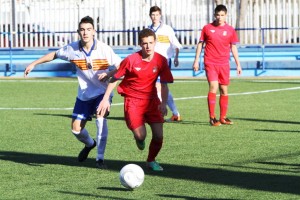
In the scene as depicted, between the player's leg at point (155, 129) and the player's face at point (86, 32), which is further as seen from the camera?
the player's face at point (86, 32)

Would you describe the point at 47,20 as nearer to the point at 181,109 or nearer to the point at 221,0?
the point at 221,0

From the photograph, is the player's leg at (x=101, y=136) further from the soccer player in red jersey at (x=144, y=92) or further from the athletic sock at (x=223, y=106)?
the athletic sock at (x=223, y=106)

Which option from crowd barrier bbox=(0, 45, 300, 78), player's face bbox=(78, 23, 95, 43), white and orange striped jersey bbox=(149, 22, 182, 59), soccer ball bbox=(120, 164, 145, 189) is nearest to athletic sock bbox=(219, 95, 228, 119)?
white and orange striped jersey bbox=(149, 22, 182, 59)

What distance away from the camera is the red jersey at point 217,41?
17766 millimetres

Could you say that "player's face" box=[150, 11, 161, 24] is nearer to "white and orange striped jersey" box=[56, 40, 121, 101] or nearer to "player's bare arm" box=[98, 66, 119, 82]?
"white and orange striped jersey" box=[56, 40, 121, 101]

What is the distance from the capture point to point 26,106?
21719mm

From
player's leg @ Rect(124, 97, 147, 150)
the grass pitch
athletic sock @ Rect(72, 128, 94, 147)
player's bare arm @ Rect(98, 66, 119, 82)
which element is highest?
player's bare arm @ Rect(98, 66, 119, 82)

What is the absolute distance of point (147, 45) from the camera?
11.4 m

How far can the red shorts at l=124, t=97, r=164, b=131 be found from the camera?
38.4ft

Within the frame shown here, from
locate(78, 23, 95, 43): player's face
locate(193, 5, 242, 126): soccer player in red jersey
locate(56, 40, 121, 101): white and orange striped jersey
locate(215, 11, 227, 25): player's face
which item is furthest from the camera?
locate(193, 5, 242, 126): soccer player in red jersey

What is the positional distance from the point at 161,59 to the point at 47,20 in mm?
26621

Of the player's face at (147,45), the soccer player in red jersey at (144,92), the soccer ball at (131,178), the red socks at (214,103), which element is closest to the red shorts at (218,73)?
the red socks at (214,103)

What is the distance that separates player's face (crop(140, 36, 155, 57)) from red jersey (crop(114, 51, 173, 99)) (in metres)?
0.14

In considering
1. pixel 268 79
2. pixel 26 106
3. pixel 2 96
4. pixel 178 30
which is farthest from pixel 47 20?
pixel 26 106
